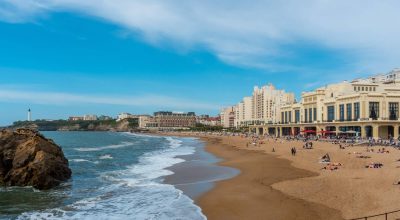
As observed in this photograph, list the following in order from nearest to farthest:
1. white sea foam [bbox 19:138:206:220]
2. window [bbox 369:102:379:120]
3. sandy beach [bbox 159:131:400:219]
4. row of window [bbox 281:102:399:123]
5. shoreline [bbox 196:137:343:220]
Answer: sandy beach [bbox 159:131:400:219] < shoreline [bbox 196:137:343:220] < white sea foam [bbox 19:138:206:220] < window [bbox 369:102:379:120] < row of window [bbox 281:102:399:123]

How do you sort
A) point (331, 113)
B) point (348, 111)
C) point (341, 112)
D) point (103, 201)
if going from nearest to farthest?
point (103, 201) < point (348, 111) < point (341, 112) < point (331, 113)

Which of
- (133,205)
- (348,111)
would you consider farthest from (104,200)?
(348,111)

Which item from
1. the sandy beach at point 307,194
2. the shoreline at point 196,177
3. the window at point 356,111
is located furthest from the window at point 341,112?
the sandy beach at point 307,194

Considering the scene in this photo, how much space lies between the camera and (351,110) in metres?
80.6

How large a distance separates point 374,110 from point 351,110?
4.60 metres

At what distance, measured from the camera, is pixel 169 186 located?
28.0 m

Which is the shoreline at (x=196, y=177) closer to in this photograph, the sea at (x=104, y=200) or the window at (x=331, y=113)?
the sea at (x=104, y=200)

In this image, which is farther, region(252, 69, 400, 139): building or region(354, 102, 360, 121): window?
region(354, 102, 360, 121): window

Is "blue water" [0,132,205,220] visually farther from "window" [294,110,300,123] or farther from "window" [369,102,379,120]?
"window" [294,110,300,123]

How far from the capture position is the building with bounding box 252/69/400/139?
243ft

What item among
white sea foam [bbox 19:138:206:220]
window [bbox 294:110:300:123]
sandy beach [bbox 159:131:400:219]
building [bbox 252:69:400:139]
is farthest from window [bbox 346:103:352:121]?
white sea foam [bbox 19:138:206:220]

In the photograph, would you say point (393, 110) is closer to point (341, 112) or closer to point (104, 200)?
point (341, 112)

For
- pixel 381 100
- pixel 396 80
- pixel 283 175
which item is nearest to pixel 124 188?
pixel 283 175

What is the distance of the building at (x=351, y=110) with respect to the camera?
243 feet
